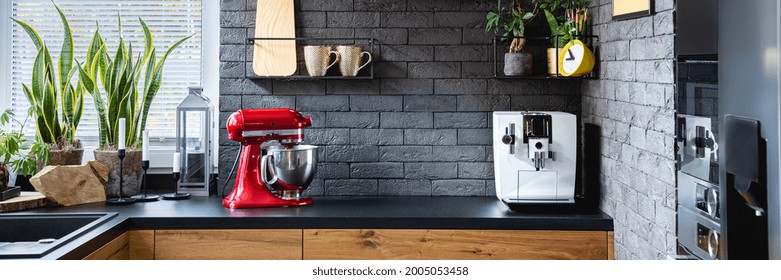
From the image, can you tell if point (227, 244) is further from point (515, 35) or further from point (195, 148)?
point (515, 35)

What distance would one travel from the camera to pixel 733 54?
1077mm

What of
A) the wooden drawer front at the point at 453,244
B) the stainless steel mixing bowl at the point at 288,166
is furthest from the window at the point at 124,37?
the wooden drawer front at the point at 453,244

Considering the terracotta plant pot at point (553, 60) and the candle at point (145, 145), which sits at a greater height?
the terracotta plant pot at point (553, 60)

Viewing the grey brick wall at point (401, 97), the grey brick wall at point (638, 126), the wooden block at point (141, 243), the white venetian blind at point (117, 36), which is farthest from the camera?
the white venetian blind at point (117, 36)

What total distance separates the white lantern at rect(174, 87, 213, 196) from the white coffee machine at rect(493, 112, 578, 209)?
1137 mm

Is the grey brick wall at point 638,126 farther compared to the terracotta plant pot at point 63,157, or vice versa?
the terracotta plant pot at point 63,157

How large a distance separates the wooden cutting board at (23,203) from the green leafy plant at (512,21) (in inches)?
69.6

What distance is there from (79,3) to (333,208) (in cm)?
148

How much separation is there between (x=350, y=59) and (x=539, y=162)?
816 mm

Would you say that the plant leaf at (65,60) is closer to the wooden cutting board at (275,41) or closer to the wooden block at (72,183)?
the wooden block at (72,183)

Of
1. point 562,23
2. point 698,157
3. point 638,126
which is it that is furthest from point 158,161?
point 698,157

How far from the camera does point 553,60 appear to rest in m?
2.81

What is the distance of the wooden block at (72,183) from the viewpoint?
2635mm
